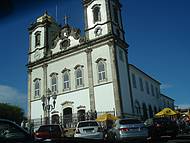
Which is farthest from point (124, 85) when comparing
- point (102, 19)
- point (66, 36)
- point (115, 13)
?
point (66, 36)

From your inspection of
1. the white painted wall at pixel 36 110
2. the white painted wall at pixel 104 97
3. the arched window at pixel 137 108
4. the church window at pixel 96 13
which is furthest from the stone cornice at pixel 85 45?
the arched window at pixel 137 108

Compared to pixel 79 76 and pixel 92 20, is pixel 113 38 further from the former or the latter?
pixel 79 76

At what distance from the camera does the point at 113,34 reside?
29.0 m

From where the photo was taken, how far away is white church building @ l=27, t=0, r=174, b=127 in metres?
27.5

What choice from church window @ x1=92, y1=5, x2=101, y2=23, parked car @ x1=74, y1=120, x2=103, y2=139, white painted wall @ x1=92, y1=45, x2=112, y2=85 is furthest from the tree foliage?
parked car @ x1=74, y1=120, x2=103, y2=139

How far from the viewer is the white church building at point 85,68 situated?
27.5 meters

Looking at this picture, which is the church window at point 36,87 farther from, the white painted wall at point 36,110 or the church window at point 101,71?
the church window at point 101,71

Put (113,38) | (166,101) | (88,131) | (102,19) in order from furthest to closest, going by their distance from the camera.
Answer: (166,101), (102,19), (113,38), (88,131)

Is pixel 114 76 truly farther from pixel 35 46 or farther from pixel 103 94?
pixel 35 46

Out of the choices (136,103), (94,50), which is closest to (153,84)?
(136,103)

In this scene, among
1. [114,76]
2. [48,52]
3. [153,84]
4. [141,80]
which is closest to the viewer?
[114,76]

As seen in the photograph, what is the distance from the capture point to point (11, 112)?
5350 centimetres

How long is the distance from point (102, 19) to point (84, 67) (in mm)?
6045

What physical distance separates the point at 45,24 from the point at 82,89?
12.1 meters
